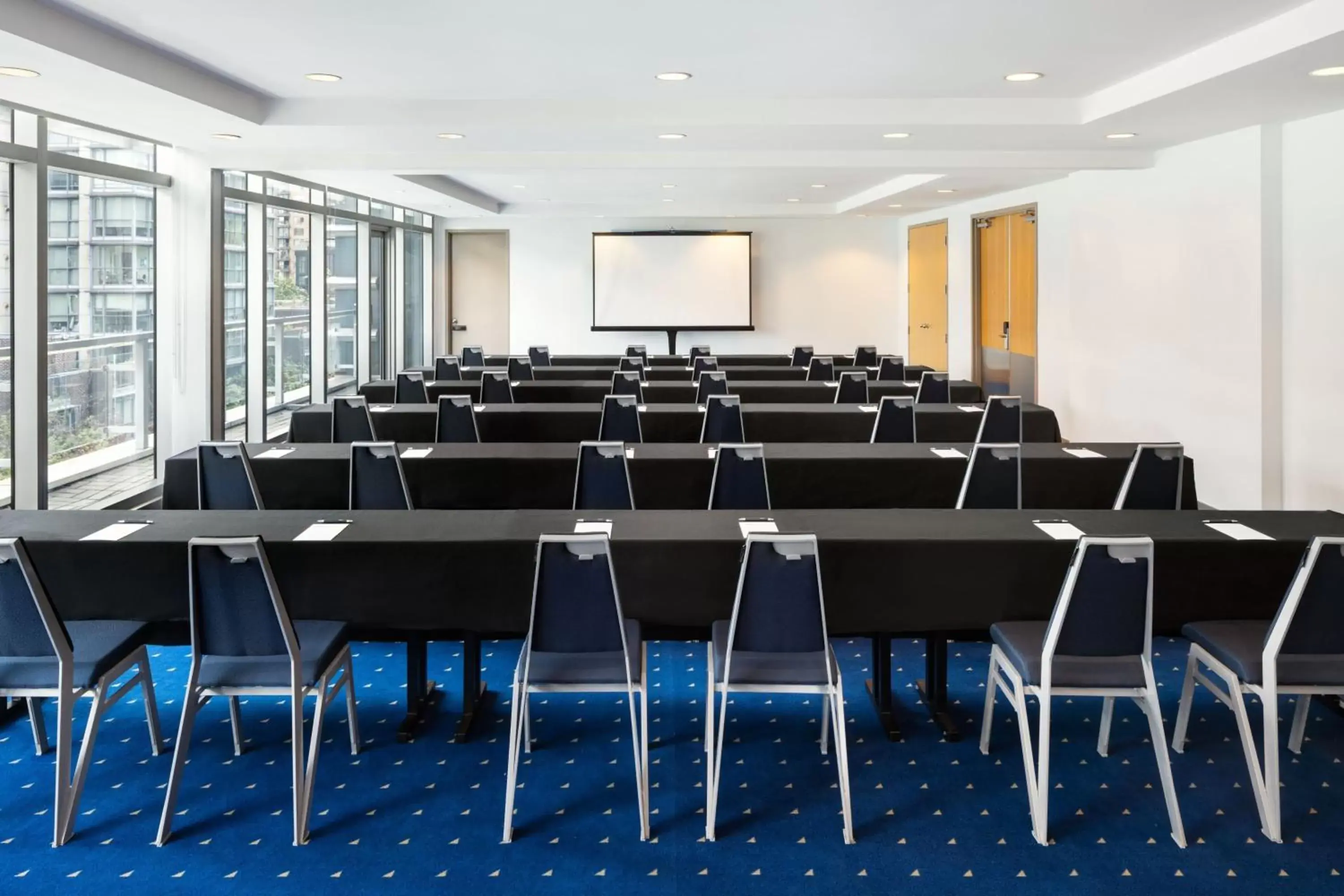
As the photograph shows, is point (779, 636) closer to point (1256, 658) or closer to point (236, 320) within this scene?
point (1256, 658)

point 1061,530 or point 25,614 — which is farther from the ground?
point 1061,530

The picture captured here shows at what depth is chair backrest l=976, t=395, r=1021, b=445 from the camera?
718cm

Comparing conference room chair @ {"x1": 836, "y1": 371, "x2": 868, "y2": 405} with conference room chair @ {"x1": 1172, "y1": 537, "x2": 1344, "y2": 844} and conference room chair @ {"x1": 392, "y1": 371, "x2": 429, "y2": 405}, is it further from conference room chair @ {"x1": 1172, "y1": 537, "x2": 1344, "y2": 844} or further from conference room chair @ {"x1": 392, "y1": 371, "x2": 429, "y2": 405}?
conference room chair @ {"x1": 1172, "y1": 537, "x2": 1344, "y2": 844}

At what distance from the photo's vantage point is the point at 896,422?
735 centimetres

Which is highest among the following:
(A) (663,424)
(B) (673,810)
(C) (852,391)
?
(C) (852,391)

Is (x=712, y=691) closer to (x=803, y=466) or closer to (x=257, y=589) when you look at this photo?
(x=257, y=589)

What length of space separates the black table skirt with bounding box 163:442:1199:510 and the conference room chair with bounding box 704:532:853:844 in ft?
8.51

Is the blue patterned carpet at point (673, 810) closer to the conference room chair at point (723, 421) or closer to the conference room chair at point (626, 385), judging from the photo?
the conference room chair at point (723, 421)

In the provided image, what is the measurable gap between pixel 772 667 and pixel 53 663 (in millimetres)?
2177

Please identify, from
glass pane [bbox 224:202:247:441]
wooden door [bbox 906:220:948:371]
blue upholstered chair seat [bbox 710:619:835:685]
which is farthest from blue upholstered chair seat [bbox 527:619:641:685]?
wooden door [bbox 906:220:948:371]

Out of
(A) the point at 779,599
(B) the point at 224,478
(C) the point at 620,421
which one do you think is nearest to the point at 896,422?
(C) the point at 620,421

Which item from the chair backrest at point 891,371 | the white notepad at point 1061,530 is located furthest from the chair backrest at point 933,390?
the white notepad at point 1061,530

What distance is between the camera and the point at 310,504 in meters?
6.14

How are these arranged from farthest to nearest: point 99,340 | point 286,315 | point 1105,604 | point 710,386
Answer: point 286,315 < point 710,386 < point 99,340 < point 1105,604
